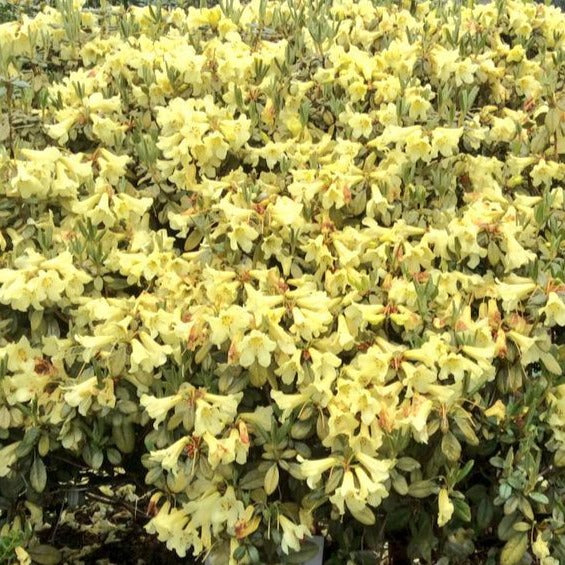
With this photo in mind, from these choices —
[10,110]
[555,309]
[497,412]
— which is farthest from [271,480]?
[10,110]

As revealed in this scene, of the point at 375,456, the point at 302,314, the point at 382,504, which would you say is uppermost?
the point at 302,314

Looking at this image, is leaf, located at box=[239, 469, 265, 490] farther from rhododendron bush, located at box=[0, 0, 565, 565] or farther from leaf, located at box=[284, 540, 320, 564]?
leaf, located at box=[284, 540, 320, 564]

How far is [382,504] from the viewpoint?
230cm

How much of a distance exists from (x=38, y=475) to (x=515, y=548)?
1.12 meters

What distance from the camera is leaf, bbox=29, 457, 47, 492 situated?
236cm

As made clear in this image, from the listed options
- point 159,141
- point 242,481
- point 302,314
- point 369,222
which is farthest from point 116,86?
point 242,481

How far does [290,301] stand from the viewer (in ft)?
7.48

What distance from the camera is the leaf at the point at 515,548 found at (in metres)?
2.27

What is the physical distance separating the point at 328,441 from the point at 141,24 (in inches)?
81.9

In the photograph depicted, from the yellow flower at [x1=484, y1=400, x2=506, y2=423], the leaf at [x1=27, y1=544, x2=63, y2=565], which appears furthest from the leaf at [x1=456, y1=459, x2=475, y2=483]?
the leaf at [x1=27, y1=544, x2=63, y2=565]

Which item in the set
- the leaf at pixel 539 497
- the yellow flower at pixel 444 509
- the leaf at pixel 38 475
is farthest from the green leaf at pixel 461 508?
the leaf at pixel 38 475

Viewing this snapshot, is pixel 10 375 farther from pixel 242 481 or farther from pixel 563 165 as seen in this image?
pixel 563 165

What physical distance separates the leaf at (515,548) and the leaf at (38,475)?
108cm

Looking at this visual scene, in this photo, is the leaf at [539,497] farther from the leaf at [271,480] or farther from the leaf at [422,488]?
the leaf at [271,480]
